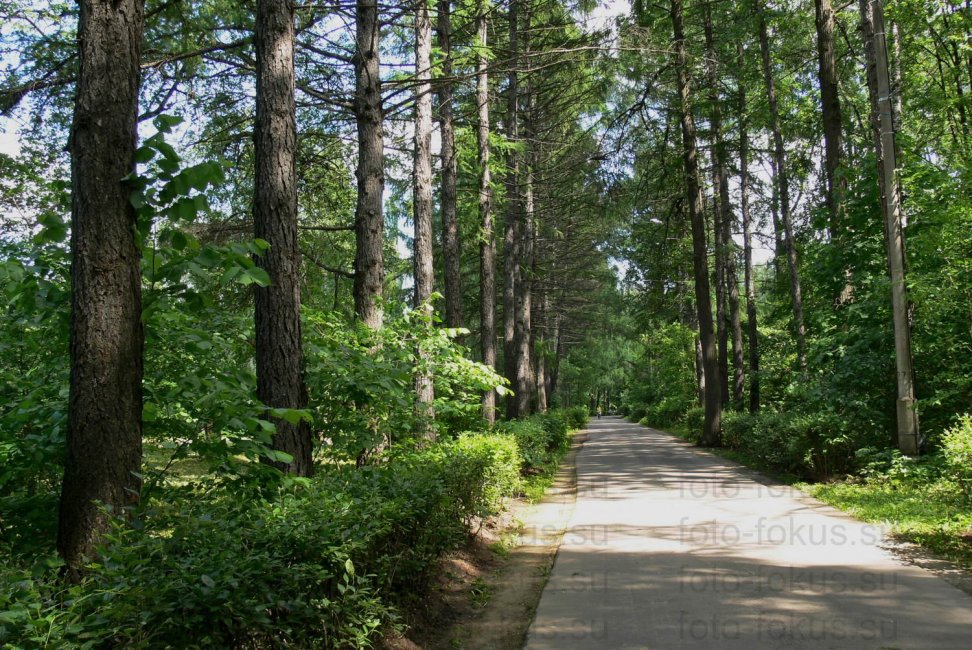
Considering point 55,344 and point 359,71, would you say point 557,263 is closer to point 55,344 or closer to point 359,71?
point 359,71

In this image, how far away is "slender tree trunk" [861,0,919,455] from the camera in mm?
10344

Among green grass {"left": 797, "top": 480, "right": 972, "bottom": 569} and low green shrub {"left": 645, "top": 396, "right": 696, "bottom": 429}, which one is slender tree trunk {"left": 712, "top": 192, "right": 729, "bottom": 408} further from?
green grass {"left": 797, "top": 480, "right": 972, "bottom": 569}

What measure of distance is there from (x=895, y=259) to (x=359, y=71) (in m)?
8.60

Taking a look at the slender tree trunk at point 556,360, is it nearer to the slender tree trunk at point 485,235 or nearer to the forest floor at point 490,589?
the slender tree trunk at point 485,235

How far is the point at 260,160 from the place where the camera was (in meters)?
5.98

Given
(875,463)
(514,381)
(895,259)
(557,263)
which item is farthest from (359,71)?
(557,263)

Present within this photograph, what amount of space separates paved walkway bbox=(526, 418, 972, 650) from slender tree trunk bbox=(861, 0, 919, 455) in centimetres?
203

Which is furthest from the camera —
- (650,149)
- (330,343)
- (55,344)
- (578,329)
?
(578,329)

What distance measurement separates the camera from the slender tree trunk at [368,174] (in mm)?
8719

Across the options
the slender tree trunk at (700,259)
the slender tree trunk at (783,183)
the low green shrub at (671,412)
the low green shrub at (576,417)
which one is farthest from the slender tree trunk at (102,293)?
the low green shrub at (576,417)

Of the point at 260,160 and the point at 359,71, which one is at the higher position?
the point at 359,71

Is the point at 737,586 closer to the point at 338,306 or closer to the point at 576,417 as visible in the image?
the point at 338,306

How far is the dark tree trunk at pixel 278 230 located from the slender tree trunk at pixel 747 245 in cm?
1738

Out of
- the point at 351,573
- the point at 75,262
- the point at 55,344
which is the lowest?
the point at 351,573
